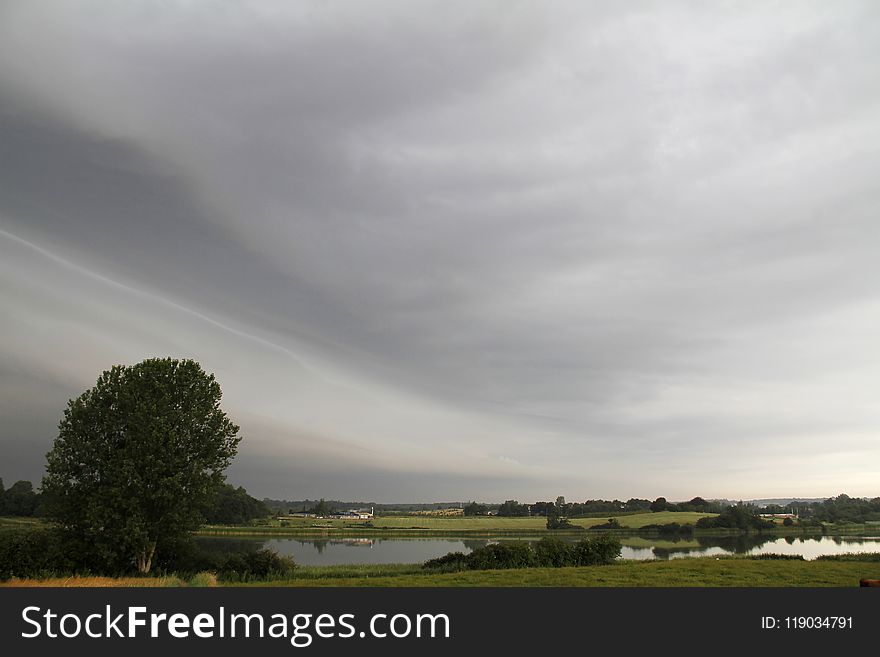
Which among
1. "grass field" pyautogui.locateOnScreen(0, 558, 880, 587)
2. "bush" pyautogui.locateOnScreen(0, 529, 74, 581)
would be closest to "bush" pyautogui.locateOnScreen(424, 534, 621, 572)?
"grass field" pyautogui.locateOnScreen(0, 558, 880, 587)

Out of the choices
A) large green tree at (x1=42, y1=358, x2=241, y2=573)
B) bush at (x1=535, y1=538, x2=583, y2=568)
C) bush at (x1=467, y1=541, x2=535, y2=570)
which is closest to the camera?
large green tree at (x1=42, y1=358, x2=241, y2=573)

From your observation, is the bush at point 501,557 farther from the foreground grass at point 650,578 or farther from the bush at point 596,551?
the foreground grass at point 650,578

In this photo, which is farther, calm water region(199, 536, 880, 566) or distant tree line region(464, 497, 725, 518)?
distant tree line region(464, 497, 725, 518)

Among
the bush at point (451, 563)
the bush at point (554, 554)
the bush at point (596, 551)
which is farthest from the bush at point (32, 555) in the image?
the bush at point (596, 551)

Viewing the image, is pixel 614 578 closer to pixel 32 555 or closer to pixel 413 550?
pixel 32 555

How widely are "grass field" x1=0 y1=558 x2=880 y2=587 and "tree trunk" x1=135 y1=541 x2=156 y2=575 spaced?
165 inches

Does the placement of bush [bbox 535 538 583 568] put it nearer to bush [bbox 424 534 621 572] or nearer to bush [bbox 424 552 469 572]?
bush [bbox 424 534 621 572]

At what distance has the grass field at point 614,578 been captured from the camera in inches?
868

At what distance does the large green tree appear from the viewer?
90.7 ft

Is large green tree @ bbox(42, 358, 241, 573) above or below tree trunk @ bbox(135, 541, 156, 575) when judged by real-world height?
above

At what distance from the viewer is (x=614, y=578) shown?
77.7 feet
